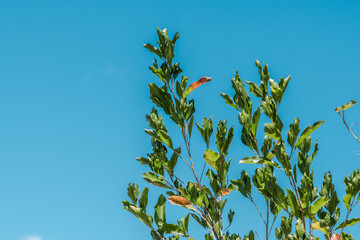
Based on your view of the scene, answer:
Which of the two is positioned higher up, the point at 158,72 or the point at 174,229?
the point at 158,72

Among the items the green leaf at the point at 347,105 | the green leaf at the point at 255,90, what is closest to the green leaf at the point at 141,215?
the green leaf at the point at 255,90

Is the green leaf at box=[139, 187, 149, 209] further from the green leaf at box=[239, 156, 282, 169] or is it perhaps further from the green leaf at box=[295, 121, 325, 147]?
the green leaf at box=[295, 121, 325, 147]

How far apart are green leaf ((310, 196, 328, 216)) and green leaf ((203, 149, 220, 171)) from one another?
94 centimetres

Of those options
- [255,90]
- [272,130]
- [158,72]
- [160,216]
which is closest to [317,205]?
[272,130]

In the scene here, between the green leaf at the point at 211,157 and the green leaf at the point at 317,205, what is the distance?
942mm

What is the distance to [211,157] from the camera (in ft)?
11.7

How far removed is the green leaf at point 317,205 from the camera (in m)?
2.96

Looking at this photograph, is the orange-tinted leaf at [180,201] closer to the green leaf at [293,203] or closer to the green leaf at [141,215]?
the green leaf at [141,215]

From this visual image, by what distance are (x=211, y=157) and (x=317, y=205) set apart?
101cm

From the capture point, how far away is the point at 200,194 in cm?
367

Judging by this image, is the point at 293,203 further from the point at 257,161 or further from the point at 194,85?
the point at 194,85

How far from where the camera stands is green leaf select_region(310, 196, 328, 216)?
2.96 meters

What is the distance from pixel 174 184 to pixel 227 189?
54cm

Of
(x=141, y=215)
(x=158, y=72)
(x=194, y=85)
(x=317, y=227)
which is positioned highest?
(x=158, y=72)
